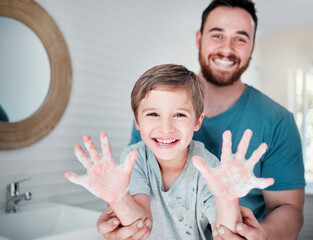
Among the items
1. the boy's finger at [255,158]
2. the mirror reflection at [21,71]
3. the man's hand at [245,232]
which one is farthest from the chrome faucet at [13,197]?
the boy's finger at [255,158]

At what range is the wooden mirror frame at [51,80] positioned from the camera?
170 centimetres

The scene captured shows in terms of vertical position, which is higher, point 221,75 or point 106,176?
Result: point 221,75

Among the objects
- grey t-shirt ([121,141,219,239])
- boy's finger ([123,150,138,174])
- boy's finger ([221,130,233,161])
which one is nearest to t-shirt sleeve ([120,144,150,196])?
grey t-shirt ([121,141,219,239])

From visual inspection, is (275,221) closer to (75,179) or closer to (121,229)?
(121,229)

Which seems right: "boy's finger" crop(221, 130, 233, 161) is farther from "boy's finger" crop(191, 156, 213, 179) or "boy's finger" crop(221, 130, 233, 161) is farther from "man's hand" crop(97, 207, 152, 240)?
"man's hand" crop(97, 207, 152, 240)

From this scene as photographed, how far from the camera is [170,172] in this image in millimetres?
1163

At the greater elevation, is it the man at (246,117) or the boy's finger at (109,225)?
the man at (246,117)

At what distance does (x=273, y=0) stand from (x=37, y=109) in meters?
3.11

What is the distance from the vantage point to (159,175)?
1.13m

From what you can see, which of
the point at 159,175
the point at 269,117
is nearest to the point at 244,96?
the point at 269,117

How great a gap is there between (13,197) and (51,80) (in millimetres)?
679

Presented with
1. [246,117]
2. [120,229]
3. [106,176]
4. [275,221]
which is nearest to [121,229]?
[120,229]

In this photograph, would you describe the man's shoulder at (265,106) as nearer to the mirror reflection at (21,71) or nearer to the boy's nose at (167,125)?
the boy's nose at (167,125)

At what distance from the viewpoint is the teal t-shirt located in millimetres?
1353
